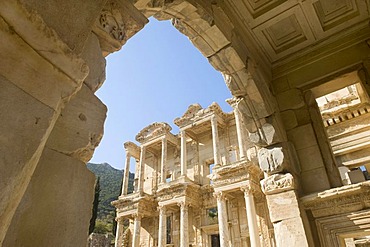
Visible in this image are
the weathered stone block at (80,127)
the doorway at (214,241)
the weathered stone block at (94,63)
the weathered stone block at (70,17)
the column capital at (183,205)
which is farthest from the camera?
the doorway at (214,241)

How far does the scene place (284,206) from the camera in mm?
4176

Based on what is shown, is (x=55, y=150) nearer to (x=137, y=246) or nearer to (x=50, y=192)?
(x=50, y=192)

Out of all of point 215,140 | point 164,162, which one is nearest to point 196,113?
point 215,140

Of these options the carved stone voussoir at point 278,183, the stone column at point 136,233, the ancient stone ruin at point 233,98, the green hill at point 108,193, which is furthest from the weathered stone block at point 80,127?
the green hill at point 108,193

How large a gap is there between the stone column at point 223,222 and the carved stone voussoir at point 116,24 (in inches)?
587

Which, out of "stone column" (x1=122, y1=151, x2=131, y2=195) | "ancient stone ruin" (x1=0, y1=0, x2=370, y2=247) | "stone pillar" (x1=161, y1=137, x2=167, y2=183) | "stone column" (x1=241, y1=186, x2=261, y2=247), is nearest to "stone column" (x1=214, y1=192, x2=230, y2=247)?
"stone column" (x1=241, y1=186, x2=261, y2=247)

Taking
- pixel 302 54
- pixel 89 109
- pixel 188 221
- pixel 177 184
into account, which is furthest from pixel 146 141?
pixel 89 109

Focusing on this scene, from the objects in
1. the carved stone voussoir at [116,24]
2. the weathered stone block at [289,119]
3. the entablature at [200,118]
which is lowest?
the carved stone voussoir at [116,24]

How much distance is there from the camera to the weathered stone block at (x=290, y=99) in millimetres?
5031

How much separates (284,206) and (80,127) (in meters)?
3.56

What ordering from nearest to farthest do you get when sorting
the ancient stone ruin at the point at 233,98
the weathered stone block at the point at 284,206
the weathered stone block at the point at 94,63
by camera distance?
the ancient stone ruin at the point at 233,98, the weathered stone block at the point at 94,63, the weathered stone block at the point at 284,206

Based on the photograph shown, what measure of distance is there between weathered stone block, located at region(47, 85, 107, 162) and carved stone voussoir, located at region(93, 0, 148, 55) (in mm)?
422

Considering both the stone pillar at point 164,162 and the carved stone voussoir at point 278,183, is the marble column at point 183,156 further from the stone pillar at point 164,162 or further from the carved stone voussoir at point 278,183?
the carved stone voussoir at point 278,183

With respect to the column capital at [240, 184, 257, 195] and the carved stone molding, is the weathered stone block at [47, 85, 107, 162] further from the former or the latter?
the column capital at [240, 184, 257, 195]
